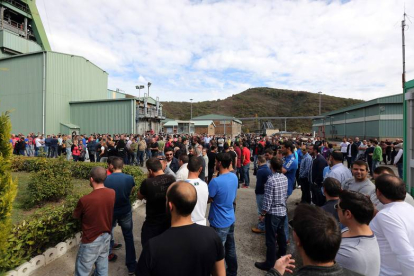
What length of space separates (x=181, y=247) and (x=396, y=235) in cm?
186

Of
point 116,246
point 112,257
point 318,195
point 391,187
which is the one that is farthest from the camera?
point 318,195

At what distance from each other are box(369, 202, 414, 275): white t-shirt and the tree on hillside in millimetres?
3864

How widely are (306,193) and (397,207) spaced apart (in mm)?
4808

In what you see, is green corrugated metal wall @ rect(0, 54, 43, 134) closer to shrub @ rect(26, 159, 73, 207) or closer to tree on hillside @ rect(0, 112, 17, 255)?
shrub @ rect(26, 159, 73, 207)

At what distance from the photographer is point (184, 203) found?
1.74m

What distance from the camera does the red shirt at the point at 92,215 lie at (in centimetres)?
280

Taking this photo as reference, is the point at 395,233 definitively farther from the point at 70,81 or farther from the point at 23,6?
the point at 23,6

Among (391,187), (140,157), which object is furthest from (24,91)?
(391,187)

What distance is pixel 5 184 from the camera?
2.53 meters

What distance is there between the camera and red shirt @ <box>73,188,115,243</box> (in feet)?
9.20

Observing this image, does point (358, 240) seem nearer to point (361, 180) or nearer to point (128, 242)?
point (361, 180)

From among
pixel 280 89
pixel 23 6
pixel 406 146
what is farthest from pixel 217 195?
pixel 280 89

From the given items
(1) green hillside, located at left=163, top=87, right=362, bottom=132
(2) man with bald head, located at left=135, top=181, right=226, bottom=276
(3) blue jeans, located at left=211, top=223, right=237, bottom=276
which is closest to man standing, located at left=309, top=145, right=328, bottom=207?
(3) blue jeans, located at left=211, top=223, right=237, bottom=276

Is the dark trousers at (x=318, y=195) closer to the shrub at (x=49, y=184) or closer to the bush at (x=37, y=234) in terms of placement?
the bush at (x=37, y=234)
